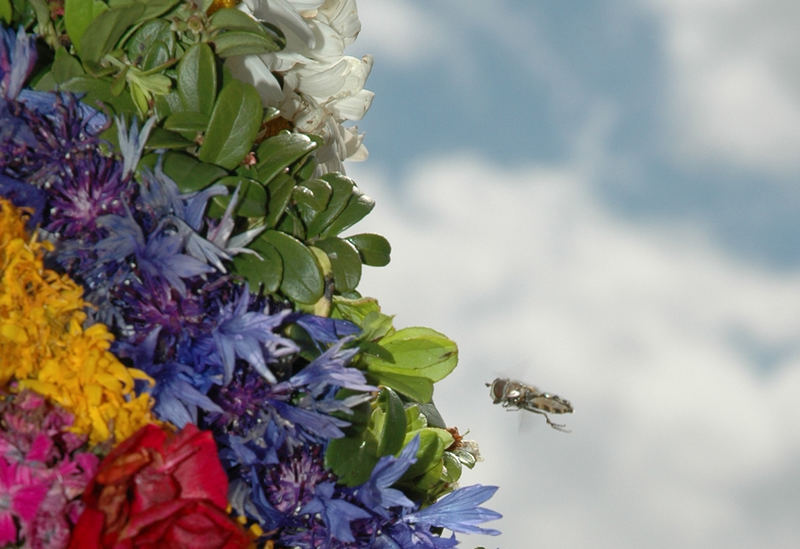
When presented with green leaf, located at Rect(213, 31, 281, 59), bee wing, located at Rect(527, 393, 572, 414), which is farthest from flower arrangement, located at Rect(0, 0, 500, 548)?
bee wing, located at Rect(527, 393, 572, 414)

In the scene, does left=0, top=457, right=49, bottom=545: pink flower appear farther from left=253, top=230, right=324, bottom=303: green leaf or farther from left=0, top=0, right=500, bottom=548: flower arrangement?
left=253, top=230, right=324, bottom=303: green leaf

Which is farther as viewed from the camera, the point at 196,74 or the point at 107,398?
the point at 196,74

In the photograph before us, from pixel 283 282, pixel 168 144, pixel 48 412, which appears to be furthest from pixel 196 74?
pixel 48 412

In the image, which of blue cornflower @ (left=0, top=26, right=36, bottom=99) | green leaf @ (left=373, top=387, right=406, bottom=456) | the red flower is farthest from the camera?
green leaf @ (left=373, top=387, right=406, bottom=456)

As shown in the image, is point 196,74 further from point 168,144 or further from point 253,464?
point 253,464

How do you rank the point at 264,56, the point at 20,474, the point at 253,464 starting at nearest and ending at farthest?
the point at 20,474, the point at 253,464, the point at 264,56

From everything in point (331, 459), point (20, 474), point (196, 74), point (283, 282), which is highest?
Result: point (196, 74)

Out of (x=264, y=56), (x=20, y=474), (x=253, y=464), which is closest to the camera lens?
(x=20, y=474)

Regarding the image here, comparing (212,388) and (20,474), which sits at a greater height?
(212,388)

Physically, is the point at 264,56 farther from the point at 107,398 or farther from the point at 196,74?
the point at 107,398
